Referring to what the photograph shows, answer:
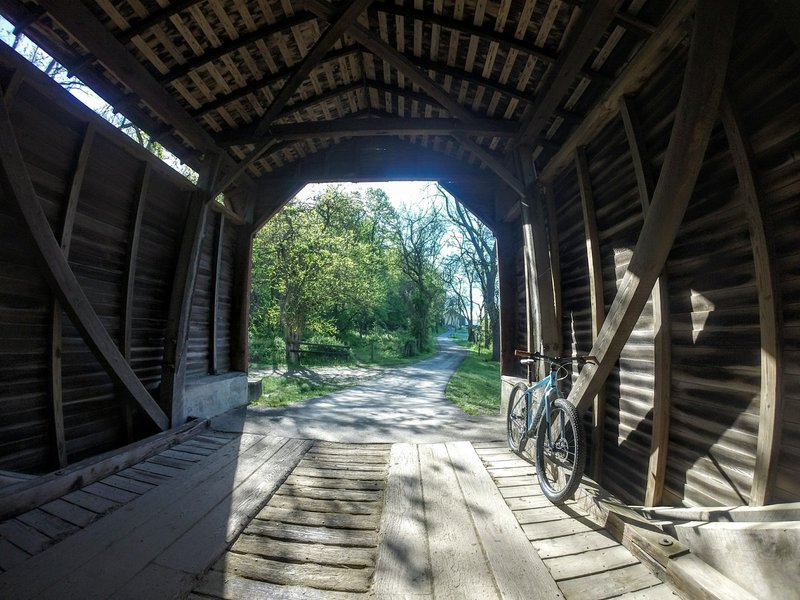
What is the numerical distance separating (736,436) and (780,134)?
1.79 meters

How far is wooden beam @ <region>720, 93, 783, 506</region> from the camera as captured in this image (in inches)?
70.7

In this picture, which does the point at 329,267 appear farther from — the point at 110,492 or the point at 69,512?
the point at 69,512

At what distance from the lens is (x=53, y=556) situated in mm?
2037

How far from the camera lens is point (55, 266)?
3.04 metres

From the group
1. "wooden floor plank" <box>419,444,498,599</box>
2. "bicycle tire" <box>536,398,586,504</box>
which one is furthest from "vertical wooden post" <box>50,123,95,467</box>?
"bicycle tire" <box>536,398,586,504</box>

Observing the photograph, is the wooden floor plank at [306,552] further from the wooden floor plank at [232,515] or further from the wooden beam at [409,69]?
the wooden beam at [409,69]

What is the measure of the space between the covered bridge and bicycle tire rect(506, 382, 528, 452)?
66cm

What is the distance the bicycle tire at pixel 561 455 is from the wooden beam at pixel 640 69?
2778 millimetres

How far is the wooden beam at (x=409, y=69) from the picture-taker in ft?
11.2

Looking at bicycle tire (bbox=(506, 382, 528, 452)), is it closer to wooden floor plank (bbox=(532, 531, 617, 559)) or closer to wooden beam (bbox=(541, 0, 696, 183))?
wooden floor plank (bbox=(532, 531, 617, 559))

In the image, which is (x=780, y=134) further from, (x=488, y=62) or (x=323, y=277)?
(x=323, y=277)

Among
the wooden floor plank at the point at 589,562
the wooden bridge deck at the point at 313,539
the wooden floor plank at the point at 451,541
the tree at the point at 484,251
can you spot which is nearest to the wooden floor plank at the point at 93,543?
the wooden bridge deck at the point at 313,539

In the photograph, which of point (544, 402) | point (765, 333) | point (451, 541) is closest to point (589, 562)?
point (451, 541)

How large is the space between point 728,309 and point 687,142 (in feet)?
3.64
